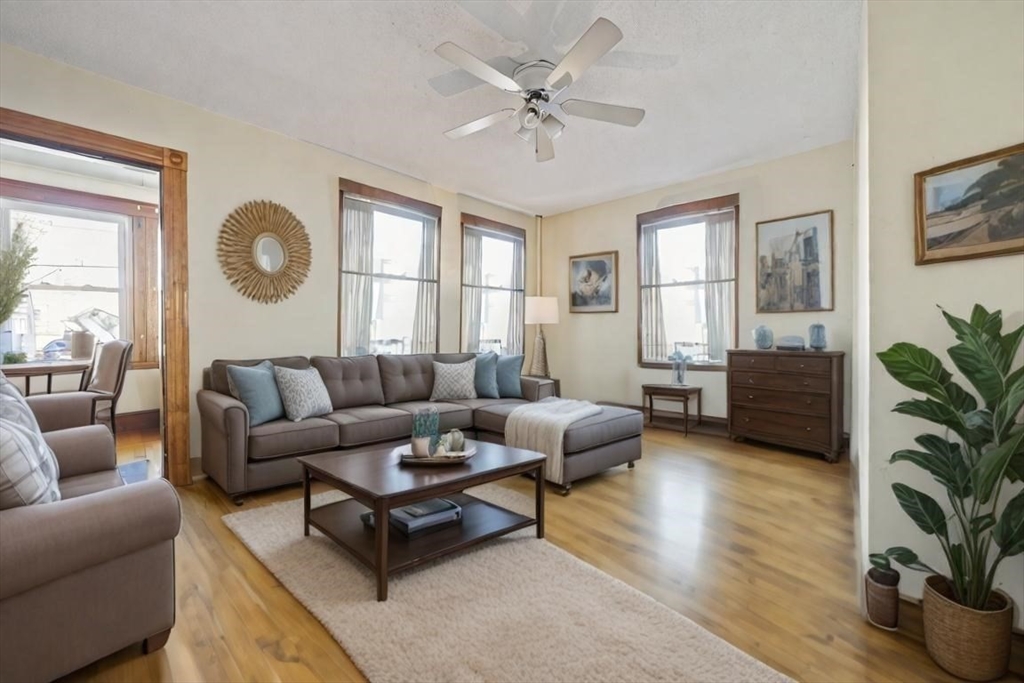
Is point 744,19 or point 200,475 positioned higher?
point 744,19

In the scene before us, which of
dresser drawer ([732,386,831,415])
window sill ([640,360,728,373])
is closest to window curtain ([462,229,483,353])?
window sill ([640,360,728,373])

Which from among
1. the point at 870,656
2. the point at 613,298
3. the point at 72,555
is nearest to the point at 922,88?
the point at 870,656

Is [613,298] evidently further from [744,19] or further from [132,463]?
[132,463]

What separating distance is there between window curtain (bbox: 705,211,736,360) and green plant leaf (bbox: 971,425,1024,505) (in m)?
3.67

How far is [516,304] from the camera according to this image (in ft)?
21.0

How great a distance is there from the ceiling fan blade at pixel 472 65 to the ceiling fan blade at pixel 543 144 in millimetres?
462

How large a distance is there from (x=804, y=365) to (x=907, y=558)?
9.18 ft

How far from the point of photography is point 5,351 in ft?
14.6

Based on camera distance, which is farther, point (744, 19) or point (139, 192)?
point (139, 192)

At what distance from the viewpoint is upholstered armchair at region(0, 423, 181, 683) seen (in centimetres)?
126

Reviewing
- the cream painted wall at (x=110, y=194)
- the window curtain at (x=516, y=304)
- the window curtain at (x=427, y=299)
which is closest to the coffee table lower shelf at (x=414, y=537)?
the window curtain at (x=427, y=299)

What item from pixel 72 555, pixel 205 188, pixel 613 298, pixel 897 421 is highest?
pixel 205 188

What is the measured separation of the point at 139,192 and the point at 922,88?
267 inches

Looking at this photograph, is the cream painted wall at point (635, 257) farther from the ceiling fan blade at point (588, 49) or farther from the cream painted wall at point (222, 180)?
the ceiling fan blade at point (588, 49)
